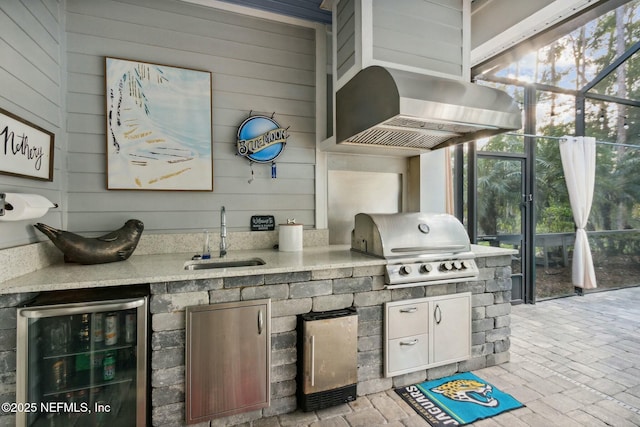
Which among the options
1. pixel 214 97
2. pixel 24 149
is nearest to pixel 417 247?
pixel 214 97

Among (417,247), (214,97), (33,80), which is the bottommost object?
(417,247)

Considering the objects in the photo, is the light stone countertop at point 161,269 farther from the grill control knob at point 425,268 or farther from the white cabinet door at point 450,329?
the white cabinet door at point 450,329

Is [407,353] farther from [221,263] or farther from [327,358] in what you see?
[221,263]

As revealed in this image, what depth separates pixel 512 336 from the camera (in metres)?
2.90

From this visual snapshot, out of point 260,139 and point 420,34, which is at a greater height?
point 420,34

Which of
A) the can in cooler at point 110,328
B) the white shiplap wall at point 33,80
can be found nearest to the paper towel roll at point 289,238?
the can in cooler at point 110,328

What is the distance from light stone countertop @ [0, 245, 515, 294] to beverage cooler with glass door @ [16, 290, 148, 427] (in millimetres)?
105

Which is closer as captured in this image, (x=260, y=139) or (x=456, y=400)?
(x=456, y=400)

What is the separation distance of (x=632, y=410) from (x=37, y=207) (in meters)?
3.69

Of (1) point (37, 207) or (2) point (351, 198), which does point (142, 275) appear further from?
(2) point (351, 198)

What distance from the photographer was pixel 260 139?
8.13ft

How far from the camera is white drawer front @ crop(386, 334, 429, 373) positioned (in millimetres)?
2021

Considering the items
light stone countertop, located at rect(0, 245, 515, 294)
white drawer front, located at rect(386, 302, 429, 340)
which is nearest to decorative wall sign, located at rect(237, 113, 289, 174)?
light stone countertop, located at rect(0, 245, 515, 294)

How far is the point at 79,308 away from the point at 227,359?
2.56 ft
